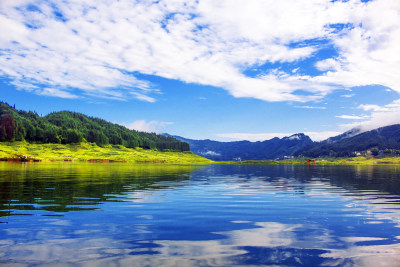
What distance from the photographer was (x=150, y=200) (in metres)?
30.5

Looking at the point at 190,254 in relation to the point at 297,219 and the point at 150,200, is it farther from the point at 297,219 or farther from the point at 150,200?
the point at 150,200

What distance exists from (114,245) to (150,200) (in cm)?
1626

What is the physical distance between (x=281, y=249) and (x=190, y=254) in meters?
4.91

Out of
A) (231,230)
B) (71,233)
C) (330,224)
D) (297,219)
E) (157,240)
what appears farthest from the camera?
(297,219)

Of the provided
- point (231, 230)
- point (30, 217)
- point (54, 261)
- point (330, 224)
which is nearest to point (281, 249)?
point (231, 230)

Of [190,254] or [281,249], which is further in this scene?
[281,249]

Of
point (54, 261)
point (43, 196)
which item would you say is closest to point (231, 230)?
point (54, 261)

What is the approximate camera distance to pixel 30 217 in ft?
67.8

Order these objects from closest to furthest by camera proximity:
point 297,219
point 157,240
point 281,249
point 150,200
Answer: point 281,249 < point 157,240 < point 297,219 < point 150,200

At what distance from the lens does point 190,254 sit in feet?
43.1

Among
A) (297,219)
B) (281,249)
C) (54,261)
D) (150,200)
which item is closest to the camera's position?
(54,261)

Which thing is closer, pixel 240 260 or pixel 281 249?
pixel 240 260

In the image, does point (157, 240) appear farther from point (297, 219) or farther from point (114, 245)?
point (297, 219)

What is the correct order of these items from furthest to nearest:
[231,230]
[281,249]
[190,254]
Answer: [231,230] < [281,249] < [190,254]
